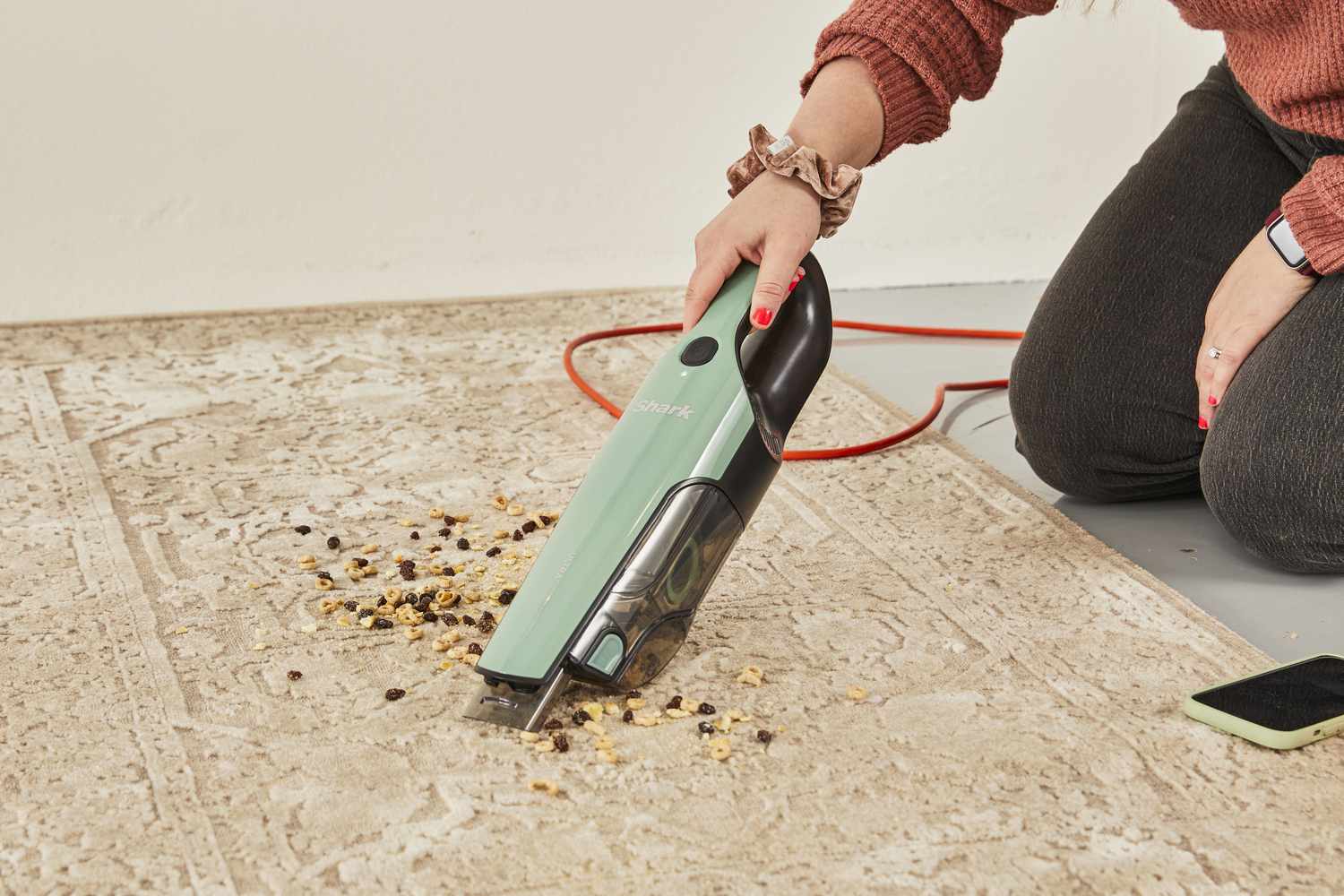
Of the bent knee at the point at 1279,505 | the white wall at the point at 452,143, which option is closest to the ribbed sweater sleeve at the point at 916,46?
the bent knee at the point at 1279,505

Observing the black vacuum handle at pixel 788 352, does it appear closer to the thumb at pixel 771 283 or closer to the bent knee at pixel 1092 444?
the thumb at pixel 771 283

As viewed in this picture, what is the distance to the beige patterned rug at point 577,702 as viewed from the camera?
0.90 metres

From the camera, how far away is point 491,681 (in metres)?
1.03

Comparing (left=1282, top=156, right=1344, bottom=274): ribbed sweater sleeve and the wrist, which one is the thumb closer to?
the wrist

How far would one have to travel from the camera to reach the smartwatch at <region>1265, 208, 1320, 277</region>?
1225 millimetres

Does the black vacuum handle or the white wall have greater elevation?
the black vacuum handle

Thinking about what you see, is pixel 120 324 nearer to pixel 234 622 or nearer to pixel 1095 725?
pixel 234 622

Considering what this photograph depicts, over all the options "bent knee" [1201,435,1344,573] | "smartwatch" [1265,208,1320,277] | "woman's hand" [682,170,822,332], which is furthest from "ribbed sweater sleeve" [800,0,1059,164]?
"bent knee" [1201,435,1344,573]

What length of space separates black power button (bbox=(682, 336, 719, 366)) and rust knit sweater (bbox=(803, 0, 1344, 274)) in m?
0.32

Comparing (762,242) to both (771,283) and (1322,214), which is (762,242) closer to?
(771,283)

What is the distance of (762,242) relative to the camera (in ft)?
3.60

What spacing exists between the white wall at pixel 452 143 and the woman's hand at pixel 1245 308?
4.48ft

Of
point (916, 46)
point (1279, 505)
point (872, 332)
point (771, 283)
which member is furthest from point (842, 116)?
point (872, 332)

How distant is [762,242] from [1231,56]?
578 millimetres
